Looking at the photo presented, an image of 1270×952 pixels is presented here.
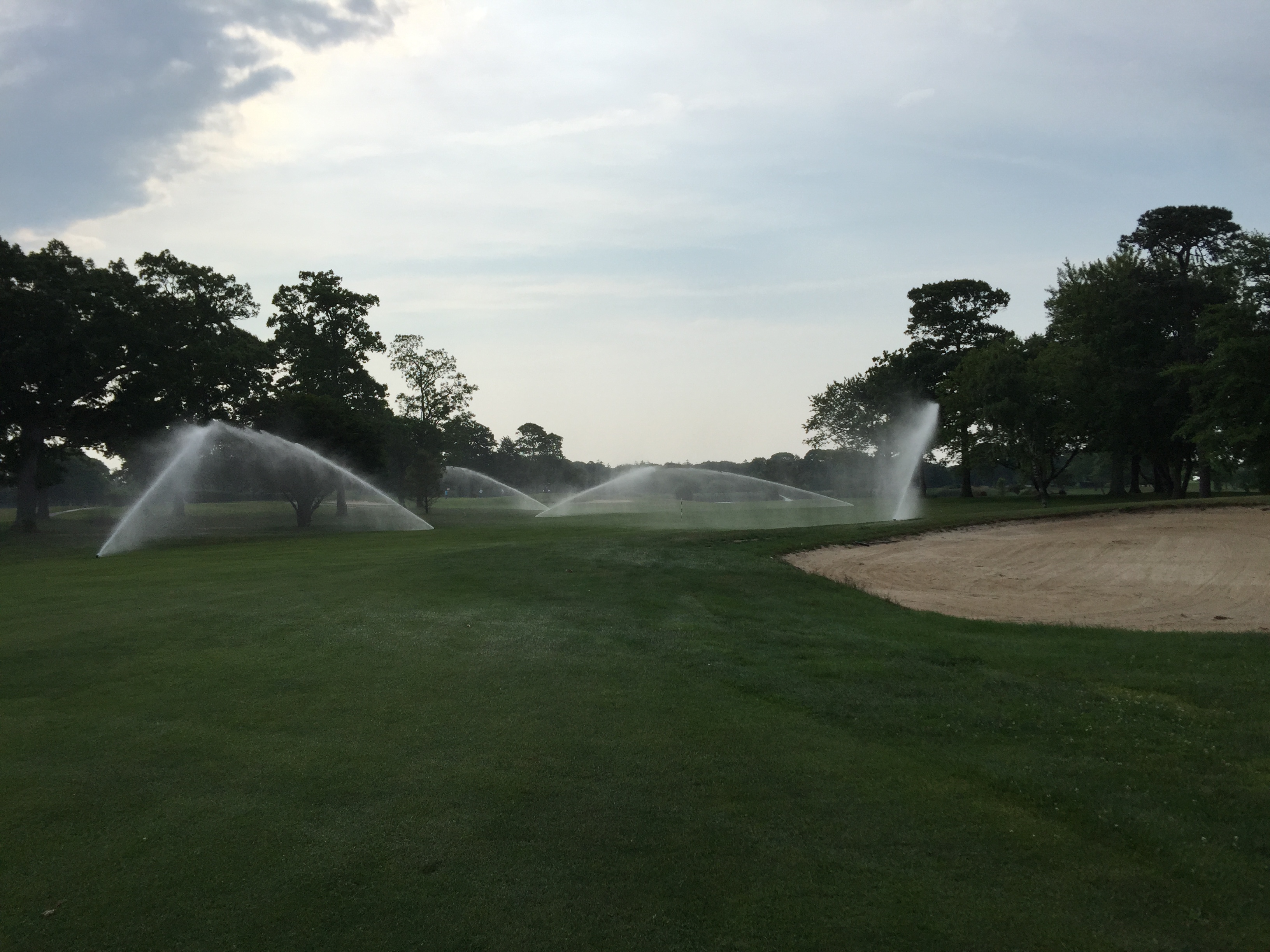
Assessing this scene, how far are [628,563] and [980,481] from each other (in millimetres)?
144765

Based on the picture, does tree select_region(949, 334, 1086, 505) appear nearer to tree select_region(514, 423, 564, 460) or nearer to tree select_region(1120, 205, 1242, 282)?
tree select_region(1120, 205, 1242, 282)

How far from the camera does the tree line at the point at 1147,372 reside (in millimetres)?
44031

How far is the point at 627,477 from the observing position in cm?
6650

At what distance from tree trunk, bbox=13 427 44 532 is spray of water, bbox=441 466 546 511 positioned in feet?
98.8

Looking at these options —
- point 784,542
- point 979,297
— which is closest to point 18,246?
point 784,542

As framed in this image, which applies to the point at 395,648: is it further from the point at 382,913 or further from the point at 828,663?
the point at 382,913

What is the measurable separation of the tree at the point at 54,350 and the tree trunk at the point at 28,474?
0.04 metres

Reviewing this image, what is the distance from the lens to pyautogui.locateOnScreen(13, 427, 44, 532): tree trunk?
156ft

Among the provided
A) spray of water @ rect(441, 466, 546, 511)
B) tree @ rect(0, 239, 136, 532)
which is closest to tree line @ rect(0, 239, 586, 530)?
tree @ rect(0, 239, 136, 532)

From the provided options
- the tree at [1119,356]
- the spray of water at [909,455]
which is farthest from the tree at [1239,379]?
the spray of water at [909,455]

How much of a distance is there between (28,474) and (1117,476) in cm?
7385

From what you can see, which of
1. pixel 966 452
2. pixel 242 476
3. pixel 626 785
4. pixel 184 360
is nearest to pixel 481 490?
pixel 242 476

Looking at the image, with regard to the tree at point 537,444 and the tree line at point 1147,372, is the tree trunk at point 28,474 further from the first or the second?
the tree at point 537,444

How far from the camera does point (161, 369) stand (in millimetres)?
49031
